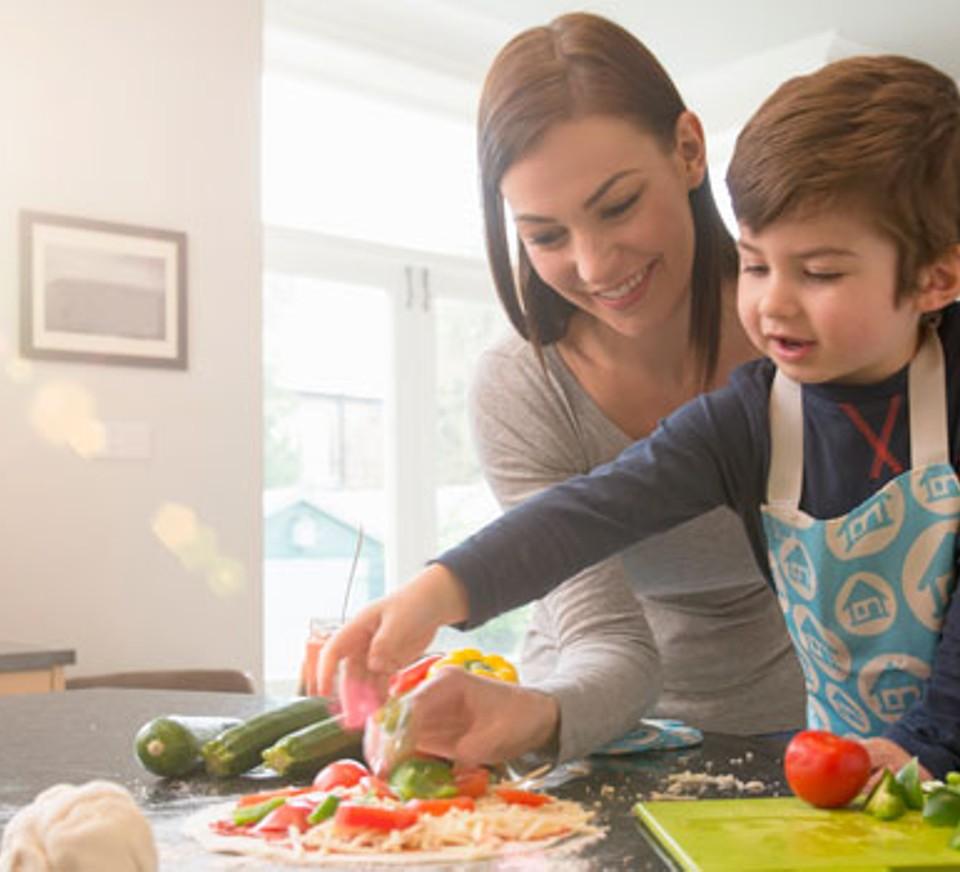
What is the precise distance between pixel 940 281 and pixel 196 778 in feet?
2.88

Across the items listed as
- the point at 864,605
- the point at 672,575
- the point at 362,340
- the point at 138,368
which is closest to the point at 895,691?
the point at 864,605

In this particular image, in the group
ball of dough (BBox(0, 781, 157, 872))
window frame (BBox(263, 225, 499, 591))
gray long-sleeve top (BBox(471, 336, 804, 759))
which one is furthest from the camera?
window frame (BBox(263, 225, 499, 591))

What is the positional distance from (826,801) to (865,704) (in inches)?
12.7

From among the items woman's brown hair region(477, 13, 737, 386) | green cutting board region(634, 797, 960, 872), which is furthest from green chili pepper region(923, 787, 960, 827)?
woman's brown hair region(477, 13, 737, 386)

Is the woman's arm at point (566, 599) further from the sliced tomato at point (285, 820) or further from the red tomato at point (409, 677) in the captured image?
the sliced tomato at point (285, 820)

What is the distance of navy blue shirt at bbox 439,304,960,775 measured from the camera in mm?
1273

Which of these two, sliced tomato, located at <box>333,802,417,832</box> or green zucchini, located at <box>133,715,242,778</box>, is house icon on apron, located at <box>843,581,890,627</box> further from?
green zucchini, located at <box>133,715,242,778</box>

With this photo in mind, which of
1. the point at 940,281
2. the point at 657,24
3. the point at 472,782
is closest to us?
the point at 472,782

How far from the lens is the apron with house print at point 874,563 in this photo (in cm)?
128

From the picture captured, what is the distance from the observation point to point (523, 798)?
115cm

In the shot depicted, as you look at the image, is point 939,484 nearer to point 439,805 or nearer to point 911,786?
point 911,786

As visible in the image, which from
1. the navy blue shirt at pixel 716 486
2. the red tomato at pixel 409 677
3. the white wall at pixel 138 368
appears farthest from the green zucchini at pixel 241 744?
the white wall at pixel 138 368

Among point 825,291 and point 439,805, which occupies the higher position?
point 825,291

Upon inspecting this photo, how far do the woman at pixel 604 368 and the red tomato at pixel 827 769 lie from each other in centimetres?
27
